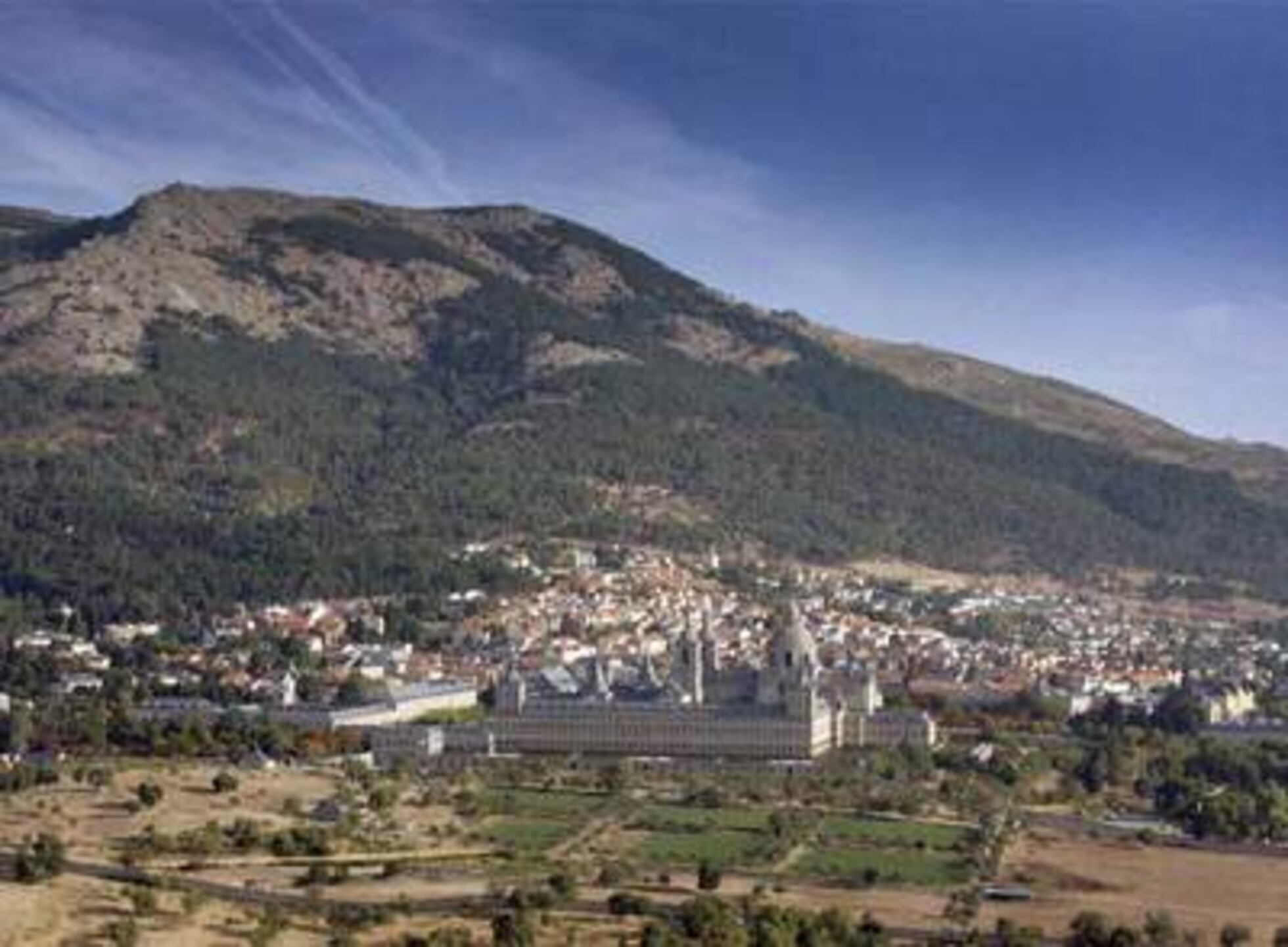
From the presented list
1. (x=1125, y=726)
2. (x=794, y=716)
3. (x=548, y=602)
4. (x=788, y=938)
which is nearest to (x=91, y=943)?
(x=788, y=938)

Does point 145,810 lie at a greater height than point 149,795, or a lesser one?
lesser

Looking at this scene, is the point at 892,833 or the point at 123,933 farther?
the point at 892,833

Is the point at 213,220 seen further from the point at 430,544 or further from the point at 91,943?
the point at 91,943

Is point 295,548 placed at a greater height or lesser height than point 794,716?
greater

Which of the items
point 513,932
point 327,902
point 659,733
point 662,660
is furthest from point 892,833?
point 662,660

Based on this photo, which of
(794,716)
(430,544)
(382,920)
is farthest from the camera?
(430,544)

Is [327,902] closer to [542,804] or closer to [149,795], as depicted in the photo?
[149,795]
